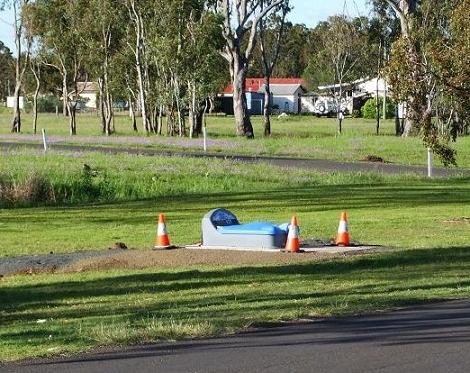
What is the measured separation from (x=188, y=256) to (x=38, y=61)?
232ft

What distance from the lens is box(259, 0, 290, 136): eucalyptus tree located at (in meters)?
70.7

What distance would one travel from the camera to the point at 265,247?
57.5 feet

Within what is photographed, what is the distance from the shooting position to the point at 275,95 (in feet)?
463

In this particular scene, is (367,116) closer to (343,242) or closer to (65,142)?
(65,142)

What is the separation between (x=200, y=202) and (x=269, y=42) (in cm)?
8368

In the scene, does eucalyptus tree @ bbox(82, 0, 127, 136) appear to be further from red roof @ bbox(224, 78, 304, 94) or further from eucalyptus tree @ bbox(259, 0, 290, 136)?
red roof @ bbox(224, 78, 304, 94)

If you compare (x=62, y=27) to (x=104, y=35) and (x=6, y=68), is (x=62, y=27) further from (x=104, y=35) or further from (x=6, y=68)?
(x=6, y=68)

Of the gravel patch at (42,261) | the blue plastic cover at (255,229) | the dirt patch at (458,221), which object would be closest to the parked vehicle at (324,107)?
the dirt patch at (458,221)

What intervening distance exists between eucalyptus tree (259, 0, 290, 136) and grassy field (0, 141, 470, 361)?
103ft

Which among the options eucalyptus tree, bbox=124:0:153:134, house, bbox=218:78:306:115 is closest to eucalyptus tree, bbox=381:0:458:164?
eucalyptus tree, bbox=124:0:153:134

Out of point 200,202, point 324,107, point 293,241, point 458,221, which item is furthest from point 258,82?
point 293,241

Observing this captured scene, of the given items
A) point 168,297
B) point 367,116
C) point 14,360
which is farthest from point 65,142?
point 367,116

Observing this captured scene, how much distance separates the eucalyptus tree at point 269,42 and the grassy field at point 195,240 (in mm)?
31464

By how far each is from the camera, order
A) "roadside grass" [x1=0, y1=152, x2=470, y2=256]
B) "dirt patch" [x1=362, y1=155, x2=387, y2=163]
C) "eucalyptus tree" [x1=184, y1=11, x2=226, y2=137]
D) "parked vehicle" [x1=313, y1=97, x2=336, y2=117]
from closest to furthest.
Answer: "roadside grass" [x1=0, y1=152, x2=470, y2=256], "dirt patch" [x1=362, y1=155, x2=387, y2=163], "eucalyptus tree" [x1=184, y1=11, x2=226, y2=137], "parked vehicle" [x1=313, y1=97, x2=336, y2=117]
